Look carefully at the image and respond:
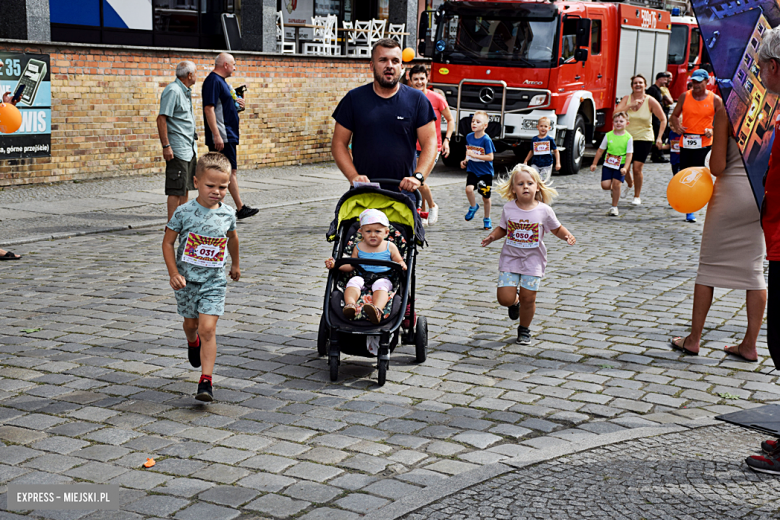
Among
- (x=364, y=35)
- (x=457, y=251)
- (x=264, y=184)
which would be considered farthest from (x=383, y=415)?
Answer: (x=364, y=35)

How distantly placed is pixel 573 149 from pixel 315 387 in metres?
14.5

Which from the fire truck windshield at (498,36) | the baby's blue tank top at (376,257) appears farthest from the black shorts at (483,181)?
the fire truck windshield at (498,36)

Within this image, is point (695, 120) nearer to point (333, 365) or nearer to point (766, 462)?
point (333, 365)

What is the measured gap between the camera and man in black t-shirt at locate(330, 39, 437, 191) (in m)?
6.46

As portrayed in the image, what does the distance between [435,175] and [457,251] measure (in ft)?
27.6

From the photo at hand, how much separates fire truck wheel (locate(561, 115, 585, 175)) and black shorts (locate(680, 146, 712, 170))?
20.0 feet

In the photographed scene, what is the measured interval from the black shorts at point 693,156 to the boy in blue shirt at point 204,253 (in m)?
9.14

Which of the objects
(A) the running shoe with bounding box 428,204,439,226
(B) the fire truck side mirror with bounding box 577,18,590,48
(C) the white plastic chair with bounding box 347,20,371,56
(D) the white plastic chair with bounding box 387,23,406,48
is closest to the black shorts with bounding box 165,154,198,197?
(A) the running shoe with bounding box 428,204,439,226

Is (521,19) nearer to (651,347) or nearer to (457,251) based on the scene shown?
(457,251)

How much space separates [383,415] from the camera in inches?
204

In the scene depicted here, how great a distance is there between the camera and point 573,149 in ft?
63.0

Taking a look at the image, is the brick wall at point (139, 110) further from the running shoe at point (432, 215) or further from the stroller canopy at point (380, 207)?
the stroller canopy at point (380, 207)

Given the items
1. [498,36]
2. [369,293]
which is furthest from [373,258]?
[498,36]

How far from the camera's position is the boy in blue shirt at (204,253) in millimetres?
5262
